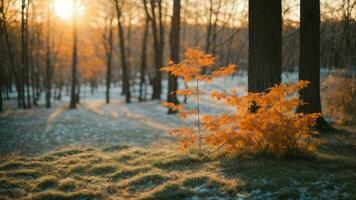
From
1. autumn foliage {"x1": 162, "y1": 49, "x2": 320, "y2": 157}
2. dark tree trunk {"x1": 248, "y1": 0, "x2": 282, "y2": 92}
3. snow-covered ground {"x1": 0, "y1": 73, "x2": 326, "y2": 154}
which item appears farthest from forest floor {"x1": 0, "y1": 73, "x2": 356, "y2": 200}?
dark tree trunk {"x1": 248, "y1": 0, "x2": 282, "y2": 92}

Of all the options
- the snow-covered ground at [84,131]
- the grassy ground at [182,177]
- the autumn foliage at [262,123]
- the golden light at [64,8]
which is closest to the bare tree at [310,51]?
the grassy ground at [182,177]

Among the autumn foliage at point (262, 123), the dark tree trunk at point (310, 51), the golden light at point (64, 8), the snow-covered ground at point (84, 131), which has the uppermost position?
the golden light at point (64, 8)

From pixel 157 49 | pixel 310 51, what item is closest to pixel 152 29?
pixel 157 49

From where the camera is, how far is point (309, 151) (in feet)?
23.3

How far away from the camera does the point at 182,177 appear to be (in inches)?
257

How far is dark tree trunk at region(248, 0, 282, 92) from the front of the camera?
827cm

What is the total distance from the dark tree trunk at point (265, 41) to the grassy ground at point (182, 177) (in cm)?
200

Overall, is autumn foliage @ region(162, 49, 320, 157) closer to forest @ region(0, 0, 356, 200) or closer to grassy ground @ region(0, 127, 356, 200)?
forest @ region(0, 0, 356, 200)

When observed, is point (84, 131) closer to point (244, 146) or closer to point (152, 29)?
point (244, 146)

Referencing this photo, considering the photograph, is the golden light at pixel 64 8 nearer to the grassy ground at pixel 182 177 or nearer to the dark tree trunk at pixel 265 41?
the grassy ground at pixel 182 177

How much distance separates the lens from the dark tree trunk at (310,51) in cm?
981

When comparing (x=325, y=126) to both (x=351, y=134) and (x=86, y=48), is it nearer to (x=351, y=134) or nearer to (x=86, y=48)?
(x=351, y=134)

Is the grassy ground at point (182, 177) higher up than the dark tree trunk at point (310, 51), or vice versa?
the dark tree trunk at point (310, 51)

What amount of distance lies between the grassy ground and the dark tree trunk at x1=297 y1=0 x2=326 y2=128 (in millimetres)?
1783
